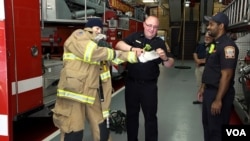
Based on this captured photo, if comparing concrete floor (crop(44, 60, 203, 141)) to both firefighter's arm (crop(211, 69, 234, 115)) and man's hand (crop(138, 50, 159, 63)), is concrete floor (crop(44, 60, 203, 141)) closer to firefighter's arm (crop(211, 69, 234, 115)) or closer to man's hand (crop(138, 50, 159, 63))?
firefighter's arm (crop(211, 69, 234, 115))

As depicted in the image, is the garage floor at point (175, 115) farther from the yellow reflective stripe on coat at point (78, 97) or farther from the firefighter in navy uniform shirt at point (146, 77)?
the yellow reflective stripe on coat at point (78, 97)

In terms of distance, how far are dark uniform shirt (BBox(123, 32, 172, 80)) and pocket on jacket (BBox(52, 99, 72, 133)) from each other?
103cm

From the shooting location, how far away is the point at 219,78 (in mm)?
3232

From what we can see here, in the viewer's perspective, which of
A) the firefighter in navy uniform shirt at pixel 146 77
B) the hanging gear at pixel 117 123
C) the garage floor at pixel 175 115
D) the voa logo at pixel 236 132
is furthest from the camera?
the hanging gear at pixel 117 123

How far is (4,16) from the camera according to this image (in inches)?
119

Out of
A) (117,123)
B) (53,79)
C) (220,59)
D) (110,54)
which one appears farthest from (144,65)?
(53,79)

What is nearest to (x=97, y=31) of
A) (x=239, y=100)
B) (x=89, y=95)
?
(x=89, y=95)

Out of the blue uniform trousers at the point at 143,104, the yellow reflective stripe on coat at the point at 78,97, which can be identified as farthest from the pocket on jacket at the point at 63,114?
the blue uniform trousers at the point at 143,104

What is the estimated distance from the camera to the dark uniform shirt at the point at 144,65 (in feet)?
11.9

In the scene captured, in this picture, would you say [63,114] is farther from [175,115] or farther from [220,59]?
[175,115]

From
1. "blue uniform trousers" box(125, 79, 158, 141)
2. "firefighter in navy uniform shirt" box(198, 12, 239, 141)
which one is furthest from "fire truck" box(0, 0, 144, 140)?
"firefighter in navy uniform shirt" box(198, 12, 239, 141)

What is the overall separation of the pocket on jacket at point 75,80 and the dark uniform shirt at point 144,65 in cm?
96

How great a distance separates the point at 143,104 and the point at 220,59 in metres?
1.13

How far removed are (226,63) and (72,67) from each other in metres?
1.62
